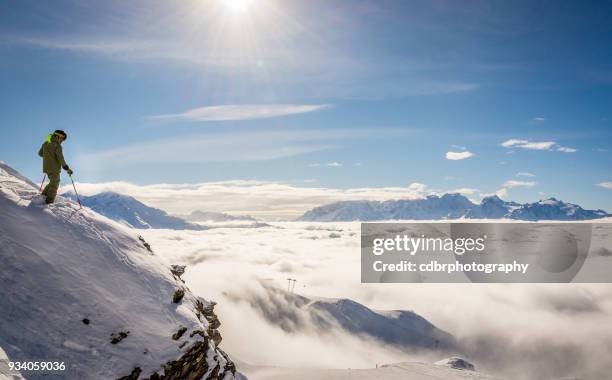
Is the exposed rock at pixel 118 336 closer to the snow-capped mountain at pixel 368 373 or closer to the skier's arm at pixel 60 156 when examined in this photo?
the skier's arm at pixel 60 156

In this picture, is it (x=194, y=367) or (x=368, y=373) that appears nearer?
(x=194, y=367)

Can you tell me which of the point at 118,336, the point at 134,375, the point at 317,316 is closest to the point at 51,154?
the point at 118,336

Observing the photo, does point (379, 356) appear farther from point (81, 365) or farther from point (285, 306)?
point (81, 365)

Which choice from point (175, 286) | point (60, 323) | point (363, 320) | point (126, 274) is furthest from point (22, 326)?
point (363, 320)

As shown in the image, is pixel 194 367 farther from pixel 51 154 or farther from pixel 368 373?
pixel 368 373

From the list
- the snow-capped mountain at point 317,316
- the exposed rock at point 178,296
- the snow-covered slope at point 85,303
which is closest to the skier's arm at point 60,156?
the snow-covered slope at point 85,303
